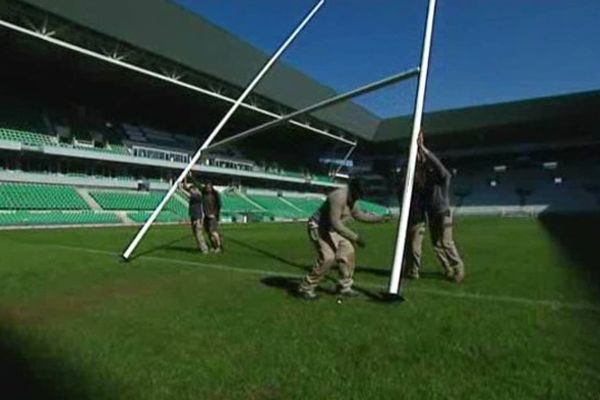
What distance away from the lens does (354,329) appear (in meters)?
5.81

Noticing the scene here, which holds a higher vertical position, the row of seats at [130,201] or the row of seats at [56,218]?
the row of seats at [130,201]

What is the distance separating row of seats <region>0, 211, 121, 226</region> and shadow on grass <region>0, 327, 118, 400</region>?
1161 inches

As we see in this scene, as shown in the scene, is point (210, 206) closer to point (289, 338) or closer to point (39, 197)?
point (289, 338)

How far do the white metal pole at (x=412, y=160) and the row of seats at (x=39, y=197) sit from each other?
32142 millimetres

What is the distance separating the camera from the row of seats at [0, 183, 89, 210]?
3541cm

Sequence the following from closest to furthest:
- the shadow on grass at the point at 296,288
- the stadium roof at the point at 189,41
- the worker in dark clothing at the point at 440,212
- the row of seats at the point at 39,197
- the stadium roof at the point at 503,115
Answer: the shadow on grass at the point at 296,288
the worker in dark clothing at the point at 440,212
the stadium roof at the point at 189,41
the row of seats at the point at 39,197
the stadium roof at the point at 503,115

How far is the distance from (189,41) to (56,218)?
53.7ft

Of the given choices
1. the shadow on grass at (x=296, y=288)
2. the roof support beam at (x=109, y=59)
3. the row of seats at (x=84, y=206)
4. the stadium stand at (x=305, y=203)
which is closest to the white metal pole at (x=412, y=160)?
the shadow on grass at (x=296, y=288)

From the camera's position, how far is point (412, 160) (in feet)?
26.3

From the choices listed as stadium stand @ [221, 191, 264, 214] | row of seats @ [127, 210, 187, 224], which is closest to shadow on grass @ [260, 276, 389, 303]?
row of seats @ [127, 210, 187, 224]

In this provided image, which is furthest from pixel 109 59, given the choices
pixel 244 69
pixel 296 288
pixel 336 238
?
pixel 336 238

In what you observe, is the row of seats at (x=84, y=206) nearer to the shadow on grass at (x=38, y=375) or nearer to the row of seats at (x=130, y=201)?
the row of seats at (x=130, y=201)

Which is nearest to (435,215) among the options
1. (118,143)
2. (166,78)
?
(166,78)

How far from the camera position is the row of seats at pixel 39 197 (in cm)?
3541
